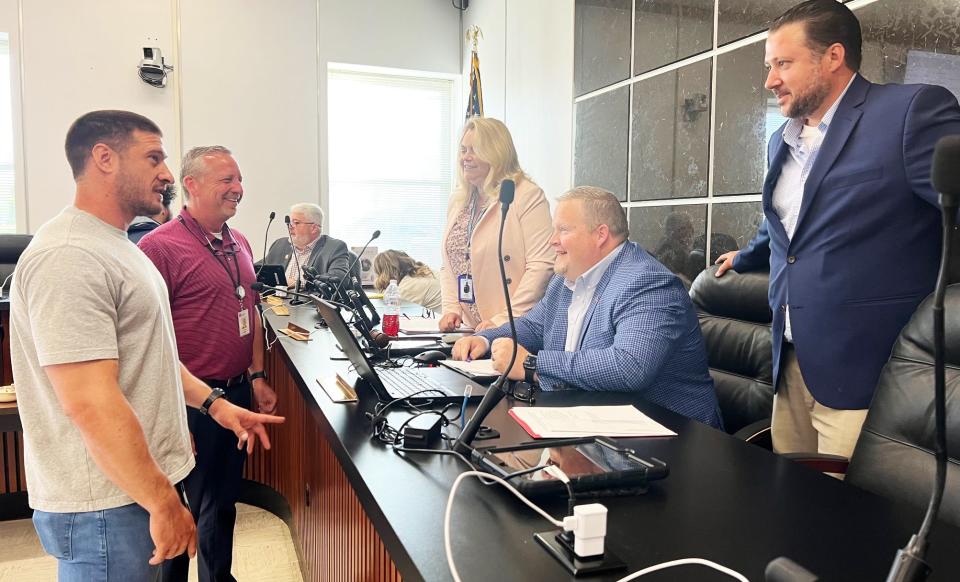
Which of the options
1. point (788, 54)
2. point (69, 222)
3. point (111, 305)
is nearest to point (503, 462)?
point (111, 305)

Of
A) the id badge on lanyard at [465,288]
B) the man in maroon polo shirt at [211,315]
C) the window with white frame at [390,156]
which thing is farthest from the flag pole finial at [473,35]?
the man in maroon polo shirt at [211,315]

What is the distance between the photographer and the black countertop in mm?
766

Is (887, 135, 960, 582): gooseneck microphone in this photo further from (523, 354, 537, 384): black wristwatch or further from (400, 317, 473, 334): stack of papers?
(400, 317, 473, 334): stack of papers

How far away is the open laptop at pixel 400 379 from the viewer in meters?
1.48

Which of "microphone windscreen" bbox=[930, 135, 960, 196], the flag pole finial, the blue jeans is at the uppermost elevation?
the flag pole finial

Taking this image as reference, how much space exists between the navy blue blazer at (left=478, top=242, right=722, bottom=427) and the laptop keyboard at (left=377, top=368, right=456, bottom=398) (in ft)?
0.92

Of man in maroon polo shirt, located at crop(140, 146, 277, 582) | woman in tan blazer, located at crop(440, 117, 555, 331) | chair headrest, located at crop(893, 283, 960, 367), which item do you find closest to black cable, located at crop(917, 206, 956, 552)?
chair headrest, located at crop(893, 283, 960, 367)

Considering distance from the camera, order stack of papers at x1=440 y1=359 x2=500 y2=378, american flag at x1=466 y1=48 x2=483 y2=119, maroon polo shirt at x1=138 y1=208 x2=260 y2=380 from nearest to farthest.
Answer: stack of papers at x1=440 y1=359 x2=500 y2=378
maroon polo shirt at x1=138 y1=208 x2=260 y2=380
american flag at x1=466 y1=48 x2=483 y2=119

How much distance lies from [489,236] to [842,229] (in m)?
1.38

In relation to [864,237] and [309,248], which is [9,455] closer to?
[309,248]

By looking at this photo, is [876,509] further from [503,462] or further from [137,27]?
[137,27]

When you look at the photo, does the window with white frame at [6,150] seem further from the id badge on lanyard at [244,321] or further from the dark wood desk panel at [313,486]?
the id badge on lanyard at [244,321]

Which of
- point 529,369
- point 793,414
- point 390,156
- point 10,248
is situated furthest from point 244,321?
point 390,156

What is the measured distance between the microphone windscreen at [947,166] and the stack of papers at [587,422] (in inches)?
33.2
